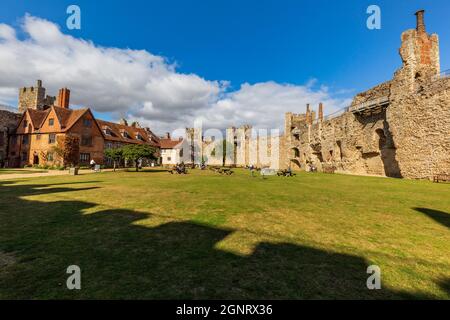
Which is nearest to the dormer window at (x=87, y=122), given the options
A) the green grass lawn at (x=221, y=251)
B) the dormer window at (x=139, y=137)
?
the dormer window at (x=139, y=137)

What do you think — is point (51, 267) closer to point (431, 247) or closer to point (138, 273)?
point (138, 273)

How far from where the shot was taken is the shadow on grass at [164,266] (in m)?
3.05

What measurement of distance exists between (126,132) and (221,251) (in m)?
52.7

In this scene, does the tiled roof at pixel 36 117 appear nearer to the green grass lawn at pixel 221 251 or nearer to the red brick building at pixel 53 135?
the red brick building at pixel 53 135

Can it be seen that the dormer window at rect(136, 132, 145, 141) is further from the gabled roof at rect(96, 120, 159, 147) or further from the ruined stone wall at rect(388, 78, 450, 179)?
the ruined stone wall at rect(388, 78, 450, 179)

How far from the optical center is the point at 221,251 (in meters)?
4.42

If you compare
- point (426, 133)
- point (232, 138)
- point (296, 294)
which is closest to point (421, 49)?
point (426, 133)

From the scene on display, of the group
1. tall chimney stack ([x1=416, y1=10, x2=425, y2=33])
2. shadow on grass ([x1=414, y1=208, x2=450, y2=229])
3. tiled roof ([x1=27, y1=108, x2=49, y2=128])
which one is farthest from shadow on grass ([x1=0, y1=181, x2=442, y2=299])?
tiled roof ([x1=27, y1=108, x2=49, y2=128])

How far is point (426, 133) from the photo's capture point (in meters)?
20.2

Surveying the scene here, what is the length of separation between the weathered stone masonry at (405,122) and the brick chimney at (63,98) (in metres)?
49.1

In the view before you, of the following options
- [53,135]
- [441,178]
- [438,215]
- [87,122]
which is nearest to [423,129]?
[441,178]

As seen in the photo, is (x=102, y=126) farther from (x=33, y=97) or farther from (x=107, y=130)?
(x=33, y=97)

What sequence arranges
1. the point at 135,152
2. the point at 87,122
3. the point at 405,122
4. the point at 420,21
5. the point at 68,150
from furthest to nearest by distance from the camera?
the point at 87,122 < the point at 68,150 < the point at 135,152 < the point at 420,21 < the point at 405,122

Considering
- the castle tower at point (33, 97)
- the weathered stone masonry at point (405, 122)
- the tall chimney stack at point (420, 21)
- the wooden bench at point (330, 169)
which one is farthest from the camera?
the castle tower at point (33, 97)
